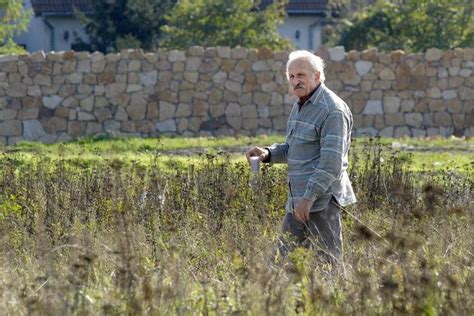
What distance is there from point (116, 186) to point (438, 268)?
4.45 m

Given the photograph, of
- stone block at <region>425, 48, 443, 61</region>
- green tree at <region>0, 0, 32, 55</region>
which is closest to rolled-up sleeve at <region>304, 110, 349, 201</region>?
stone block at <region>425, 48, 443, 61</region>

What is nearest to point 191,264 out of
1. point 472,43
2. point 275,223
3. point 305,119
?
point 305,119

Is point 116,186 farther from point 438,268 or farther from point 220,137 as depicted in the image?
point 220,137

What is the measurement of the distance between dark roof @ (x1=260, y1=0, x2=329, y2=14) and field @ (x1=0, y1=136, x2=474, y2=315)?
89.7ft

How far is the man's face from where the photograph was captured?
799 centimetres

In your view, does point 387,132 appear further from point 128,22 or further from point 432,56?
point 128,22

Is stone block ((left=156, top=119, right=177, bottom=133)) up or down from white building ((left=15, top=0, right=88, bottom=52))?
down

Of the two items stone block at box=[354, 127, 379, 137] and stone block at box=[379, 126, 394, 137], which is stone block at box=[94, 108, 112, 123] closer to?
stone block at box=[354, 127, 379, 137]

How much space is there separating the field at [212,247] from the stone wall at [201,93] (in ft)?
29.7

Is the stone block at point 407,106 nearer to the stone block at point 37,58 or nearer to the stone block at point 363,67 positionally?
the stone block at point 363,67

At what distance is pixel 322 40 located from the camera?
139 feet

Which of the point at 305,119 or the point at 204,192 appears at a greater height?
the point at 305,119

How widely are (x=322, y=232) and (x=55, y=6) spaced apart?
32.7 meters

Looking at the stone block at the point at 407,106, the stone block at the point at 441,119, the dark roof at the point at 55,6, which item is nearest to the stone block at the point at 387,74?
the stone block at the point at 407,106
